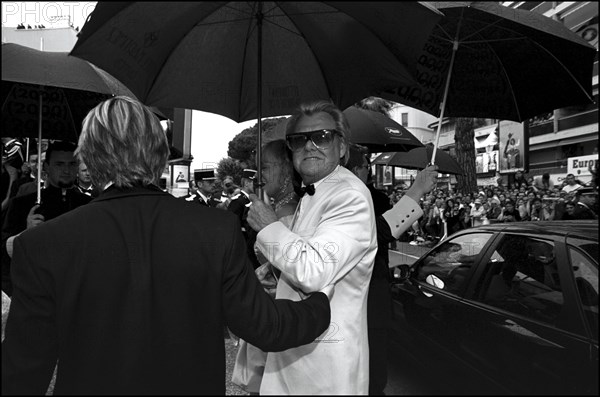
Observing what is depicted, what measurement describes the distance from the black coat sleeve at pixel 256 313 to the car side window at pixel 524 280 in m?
1.47

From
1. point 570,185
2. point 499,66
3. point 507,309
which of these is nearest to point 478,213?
point 570,185

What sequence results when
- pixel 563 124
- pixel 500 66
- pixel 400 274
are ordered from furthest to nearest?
pixel 563 124, pixel 400 274, pixel 500 66

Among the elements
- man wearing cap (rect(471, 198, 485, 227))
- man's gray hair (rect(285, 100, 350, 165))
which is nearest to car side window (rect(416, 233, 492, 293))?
man's gray hair (rect(285, 100, 350, 165))

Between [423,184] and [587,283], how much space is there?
2.91 ft

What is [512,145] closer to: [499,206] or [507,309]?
[499,206]

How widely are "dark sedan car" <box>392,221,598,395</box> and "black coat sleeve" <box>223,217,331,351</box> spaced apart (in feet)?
1.34

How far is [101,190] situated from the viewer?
5.32 feet

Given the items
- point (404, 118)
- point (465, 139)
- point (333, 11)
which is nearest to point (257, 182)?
point (333, 11)

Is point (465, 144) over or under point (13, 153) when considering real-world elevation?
over

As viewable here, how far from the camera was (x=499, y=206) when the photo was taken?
46.5 feet

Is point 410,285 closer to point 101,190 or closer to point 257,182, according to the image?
point 257,182

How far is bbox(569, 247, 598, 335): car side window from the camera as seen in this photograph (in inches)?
90.4

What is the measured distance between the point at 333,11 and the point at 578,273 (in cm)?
170

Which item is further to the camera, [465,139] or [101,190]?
[465,139]
